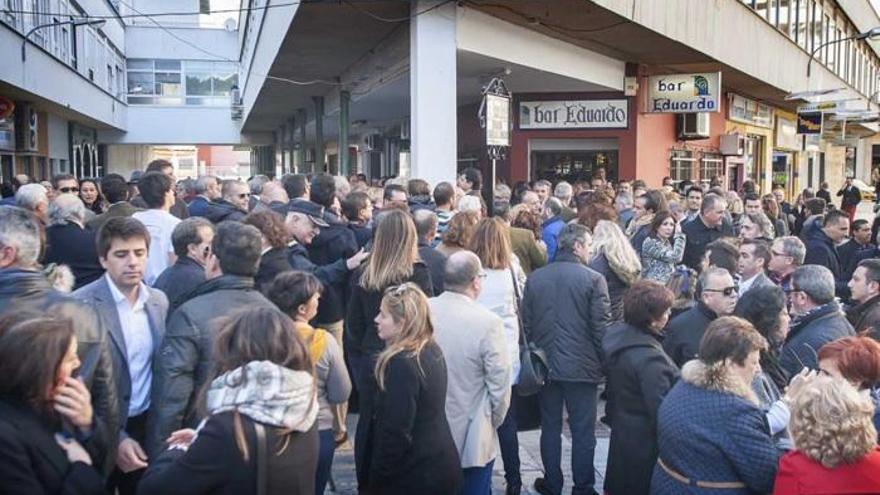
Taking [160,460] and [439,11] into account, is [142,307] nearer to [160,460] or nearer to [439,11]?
[160,460]

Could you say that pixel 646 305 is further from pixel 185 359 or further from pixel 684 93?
pixel 684 93

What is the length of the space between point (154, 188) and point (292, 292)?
9.28ft

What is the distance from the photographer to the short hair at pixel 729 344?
3.63 meters

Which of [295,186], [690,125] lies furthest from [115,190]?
[690,125]

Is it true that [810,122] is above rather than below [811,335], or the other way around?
above

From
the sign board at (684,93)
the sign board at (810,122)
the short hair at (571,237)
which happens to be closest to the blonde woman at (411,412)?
the short hair at (571,237)

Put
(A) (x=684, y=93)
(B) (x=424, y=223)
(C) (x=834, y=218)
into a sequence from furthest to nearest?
(A) (x=684, y=93)
(C) (x=834, y=218)
(B) (x=424, y=223)

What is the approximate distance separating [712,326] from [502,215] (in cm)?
515

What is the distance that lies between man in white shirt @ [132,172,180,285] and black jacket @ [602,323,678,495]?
3525mm

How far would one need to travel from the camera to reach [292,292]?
12.9 feet

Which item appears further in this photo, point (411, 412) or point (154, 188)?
point (154, 188)

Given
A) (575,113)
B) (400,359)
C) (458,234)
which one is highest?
(575,113)

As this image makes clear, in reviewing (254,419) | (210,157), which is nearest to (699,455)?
(254,419)

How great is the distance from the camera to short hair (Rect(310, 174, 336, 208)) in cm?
680
